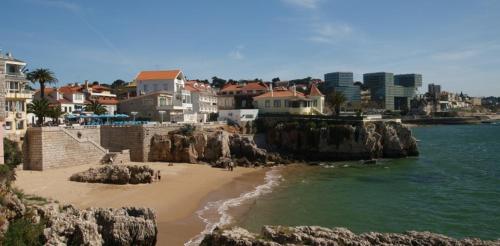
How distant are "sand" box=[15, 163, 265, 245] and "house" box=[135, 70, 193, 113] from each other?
2582cm

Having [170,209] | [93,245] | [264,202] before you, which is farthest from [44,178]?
[93,245]

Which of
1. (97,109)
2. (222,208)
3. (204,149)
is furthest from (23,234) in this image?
(97,109)

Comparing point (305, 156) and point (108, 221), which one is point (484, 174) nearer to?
point (305, 156)

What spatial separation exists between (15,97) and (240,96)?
161ft

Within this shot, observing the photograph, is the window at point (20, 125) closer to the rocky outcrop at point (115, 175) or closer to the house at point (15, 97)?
the house at point (15, 97)

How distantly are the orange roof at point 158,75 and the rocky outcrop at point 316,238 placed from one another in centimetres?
5672

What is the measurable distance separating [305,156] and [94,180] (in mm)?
30856

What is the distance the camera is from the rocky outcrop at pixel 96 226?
59.4ft

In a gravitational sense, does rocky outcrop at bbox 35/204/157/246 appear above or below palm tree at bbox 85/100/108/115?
below

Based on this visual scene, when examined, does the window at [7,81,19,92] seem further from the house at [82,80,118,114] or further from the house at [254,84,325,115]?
the house at [254,84,325,115]

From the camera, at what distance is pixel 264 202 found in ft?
108

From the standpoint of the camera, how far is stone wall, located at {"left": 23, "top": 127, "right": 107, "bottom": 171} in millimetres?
38719

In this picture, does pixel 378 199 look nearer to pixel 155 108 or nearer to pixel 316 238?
pixel 316 238

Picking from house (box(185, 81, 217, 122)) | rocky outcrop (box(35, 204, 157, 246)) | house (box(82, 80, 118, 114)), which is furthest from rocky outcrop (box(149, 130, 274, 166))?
rocky outcrop (box(35, 204, 157, 246))
